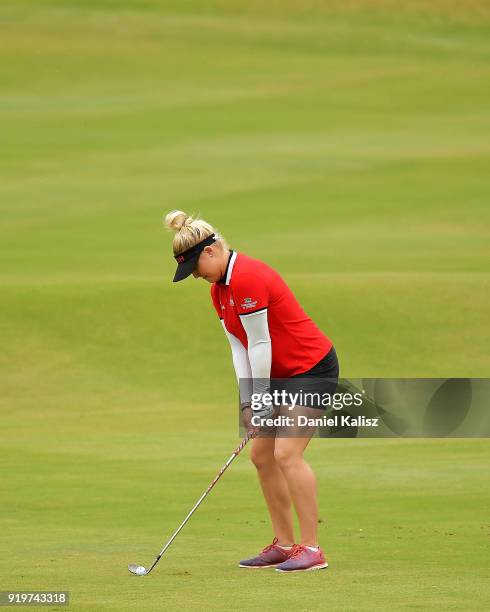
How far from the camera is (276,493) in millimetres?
8086

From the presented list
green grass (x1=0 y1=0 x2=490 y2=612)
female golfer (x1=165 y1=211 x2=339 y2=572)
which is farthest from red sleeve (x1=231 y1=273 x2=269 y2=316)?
green grass (x1=0 y1=0 x2=490 y2=612)

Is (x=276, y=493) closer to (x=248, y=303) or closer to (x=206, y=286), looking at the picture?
(x=248, y=303)

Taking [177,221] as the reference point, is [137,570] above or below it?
below

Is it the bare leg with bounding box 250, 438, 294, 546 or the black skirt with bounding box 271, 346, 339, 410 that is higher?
the black skirt with bounding box 271, 346, 339, 410

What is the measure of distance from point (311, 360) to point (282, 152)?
23.9m

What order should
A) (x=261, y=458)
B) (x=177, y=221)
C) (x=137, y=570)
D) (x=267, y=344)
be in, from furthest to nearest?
(x=261, y=458), (x=177, y=221), (x=267, y=344), (x=137, y=570)

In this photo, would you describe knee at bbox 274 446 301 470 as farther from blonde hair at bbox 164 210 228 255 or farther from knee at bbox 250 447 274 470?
blonde hair at bbox 164 210 228 255

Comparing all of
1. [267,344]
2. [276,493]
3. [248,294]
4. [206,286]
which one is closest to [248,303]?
[248,294]

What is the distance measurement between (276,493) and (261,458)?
0.73 ft

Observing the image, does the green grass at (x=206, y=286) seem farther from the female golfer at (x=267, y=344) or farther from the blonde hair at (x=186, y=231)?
the blonde hair at (x=186, y=231)

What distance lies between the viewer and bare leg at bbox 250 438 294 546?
8070mm

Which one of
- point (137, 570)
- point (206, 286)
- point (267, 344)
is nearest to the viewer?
point (137, 570)

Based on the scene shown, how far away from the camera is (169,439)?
46.1 feet

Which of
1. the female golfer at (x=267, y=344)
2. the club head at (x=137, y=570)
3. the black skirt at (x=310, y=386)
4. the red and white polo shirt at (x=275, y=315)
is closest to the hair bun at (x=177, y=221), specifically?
the female golfer at (x=267, y=344)
